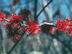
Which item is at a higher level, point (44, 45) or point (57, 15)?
point (57, 15)

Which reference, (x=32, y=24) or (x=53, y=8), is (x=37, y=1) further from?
(x=32, y=24)

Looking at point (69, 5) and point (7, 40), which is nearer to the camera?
point (69, 5)

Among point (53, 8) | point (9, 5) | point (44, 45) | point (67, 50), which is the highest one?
point (9, 5)

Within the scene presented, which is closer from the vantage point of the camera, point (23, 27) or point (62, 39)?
point (23, 27)

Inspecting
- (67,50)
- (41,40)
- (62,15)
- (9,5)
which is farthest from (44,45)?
(9,5)

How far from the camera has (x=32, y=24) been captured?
201cm

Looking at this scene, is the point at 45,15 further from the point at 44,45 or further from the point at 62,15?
the point at 44,45

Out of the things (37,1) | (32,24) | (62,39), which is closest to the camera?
(32,24)

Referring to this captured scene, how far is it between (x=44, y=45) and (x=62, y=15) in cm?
113

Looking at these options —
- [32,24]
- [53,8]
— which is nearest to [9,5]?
[53,8]

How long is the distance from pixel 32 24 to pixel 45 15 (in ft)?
4.69

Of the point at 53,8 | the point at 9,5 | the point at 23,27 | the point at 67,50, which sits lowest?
the point at 67,50

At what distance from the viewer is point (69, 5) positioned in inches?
136

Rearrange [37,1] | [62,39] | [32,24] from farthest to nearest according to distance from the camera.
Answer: [62,39] < [37,1] < [32,24]
